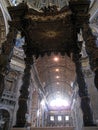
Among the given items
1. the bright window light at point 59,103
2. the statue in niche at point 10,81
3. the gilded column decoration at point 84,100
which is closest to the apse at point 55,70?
the statue in niche at point 10,81

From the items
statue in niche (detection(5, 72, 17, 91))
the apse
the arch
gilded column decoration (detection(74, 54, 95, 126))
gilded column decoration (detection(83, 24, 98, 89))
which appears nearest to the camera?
gilded column decoration (detection(83, 24, 98, 89))

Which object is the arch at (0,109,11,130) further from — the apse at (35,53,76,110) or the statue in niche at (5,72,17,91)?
the apse at (35,53,76,110)

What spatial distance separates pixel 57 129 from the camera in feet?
15.8

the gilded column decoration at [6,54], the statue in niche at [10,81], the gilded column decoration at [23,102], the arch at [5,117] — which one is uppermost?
the statue in niche at [10,81]

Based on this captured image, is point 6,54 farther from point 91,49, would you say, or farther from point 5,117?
point 5,117

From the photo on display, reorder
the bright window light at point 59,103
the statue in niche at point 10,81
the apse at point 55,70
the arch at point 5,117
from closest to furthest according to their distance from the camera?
the arch at point 5,117
the statue in niche at point 10,81
the apse at point 55,70
the bright window light at point 59,103

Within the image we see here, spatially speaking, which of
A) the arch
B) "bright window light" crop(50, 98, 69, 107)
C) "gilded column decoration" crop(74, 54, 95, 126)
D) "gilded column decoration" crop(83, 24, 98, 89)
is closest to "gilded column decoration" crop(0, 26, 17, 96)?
"gilded column decoration" crop(83, 24, 98, 89)

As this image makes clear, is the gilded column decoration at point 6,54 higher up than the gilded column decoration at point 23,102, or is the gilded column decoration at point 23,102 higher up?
the gilded column decoration at point 6,54

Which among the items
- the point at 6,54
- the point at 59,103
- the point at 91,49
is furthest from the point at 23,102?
the point at 59,103

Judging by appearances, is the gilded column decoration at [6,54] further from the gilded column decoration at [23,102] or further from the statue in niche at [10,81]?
the statue in niche at [10,81]

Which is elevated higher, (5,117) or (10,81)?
(10,81)

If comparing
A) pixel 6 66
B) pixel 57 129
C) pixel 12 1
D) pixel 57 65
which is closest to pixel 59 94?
pixel 57 65

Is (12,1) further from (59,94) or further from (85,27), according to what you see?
(59,94)

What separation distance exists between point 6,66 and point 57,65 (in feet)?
49.5
